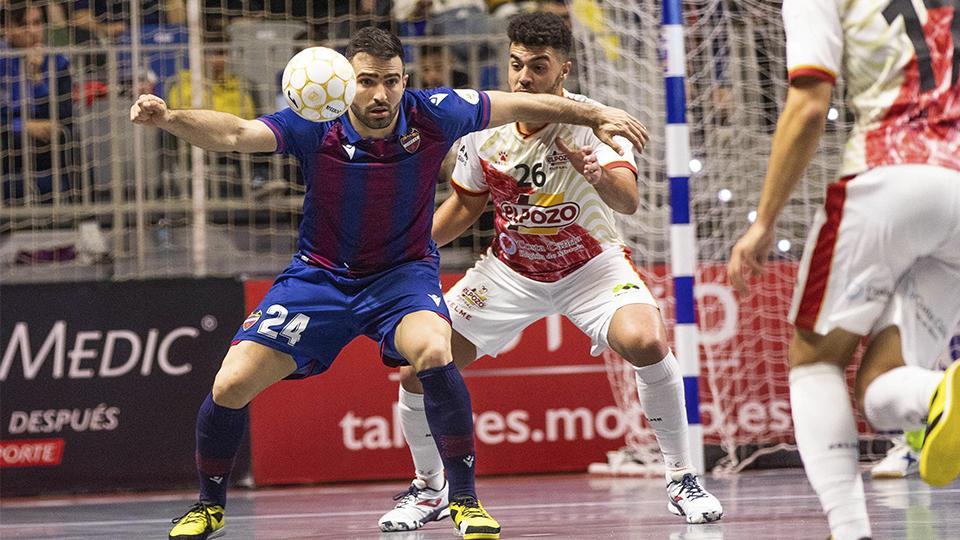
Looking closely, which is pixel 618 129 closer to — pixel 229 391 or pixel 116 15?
pixel 229 391

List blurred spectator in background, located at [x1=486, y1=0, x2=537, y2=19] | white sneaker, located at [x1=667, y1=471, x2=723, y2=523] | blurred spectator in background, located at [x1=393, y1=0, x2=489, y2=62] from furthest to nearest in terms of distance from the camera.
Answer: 1. blurred spectator in background, located at [x1=486, y1=0, x2=537, y2=19]
2. blurred spectator in background, located at [x1=393, y1=0, x2=489, y2=62]
3. white sneaker, located at [x1=667, y1=471, x2=723, y2=523]

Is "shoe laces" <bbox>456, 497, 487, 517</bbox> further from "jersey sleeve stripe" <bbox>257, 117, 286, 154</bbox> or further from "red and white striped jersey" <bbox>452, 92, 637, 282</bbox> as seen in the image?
"jersey sleeve stripe" <bbox>257, 117, 286, 154</bbox>

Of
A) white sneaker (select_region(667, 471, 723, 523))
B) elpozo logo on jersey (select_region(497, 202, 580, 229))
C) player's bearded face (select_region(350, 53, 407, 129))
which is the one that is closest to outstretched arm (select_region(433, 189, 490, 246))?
elpozo logo on jersey (select_region(497, 202, 580, 229))

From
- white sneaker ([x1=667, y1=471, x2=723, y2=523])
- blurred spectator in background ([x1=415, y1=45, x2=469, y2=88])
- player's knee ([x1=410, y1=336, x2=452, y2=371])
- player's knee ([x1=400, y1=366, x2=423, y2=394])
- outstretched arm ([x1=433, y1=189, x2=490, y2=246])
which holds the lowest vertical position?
white sneaker ([x1=667, y1=471, x2=723, y2=523])

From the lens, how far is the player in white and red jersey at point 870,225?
316 cm

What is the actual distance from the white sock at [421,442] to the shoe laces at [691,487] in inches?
40.8

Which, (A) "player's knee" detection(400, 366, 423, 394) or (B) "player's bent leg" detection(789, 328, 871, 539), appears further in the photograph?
(A) "player's knee" detection(400, 366, 423, 394)

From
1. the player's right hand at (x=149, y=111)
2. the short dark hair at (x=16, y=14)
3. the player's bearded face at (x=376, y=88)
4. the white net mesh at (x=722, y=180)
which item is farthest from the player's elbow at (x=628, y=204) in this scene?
the short dark hair at (x=16, y=14)

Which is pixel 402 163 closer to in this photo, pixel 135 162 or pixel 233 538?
pixel 233 538

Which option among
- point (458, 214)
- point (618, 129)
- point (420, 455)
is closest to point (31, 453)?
point (420, 455)

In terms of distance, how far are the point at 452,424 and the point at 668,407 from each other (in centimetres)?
117

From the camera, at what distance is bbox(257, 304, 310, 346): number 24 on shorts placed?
189 inches

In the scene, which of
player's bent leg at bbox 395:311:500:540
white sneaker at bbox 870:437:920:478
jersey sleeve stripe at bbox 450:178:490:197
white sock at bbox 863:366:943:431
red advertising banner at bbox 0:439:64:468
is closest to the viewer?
white sock at bbox 863:366:943:431

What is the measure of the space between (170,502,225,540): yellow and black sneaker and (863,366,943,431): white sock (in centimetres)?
256
